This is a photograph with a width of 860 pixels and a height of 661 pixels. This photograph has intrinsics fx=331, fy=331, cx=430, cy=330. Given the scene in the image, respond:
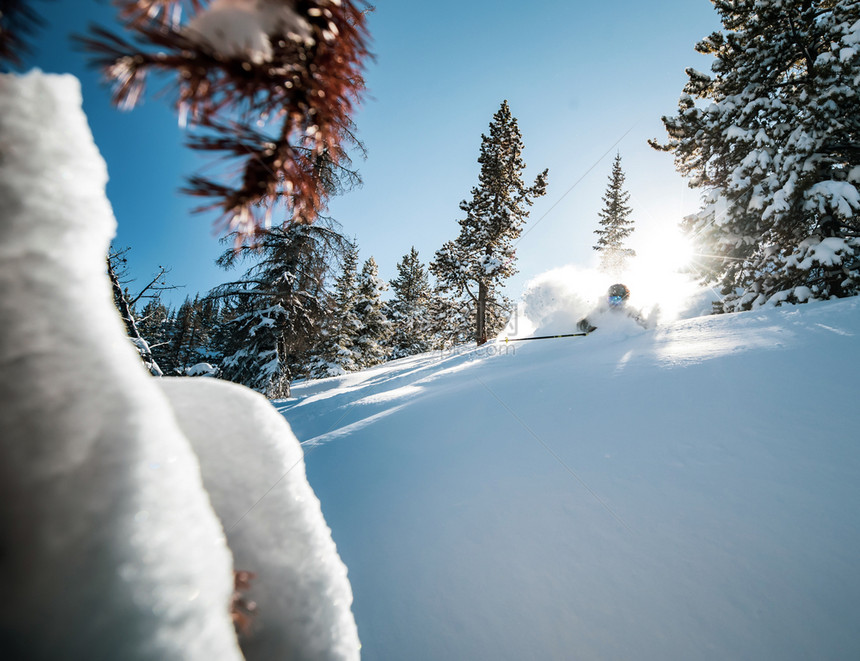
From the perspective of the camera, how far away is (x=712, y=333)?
18.1 ft

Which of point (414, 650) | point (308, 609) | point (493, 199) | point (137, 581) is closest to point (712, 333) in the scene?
point (414, 650)

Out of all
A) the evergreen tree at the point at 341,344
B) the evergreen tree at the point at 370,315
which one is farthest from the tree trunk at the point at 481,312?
the evergreen tree at the point at 370,315

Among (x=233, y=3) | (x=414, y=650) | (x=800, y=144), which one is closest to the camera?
(x=233, y=3)

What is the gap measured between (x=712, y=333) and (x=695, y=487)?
13.6 feet

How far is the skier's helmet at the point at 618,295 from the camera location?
406 inches

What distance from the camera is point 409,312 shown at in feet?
105

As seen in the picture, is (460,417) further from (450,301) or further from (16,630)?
(450,301)

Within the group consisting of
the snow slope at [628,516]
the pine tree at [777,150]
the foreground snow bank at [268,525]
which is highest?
the pine tree at [777,150]

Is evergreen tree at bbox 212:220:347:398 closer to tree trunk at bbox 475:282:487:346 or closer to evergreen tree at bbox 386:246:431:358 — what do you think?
tree trunk at bbox 475:282:487:346

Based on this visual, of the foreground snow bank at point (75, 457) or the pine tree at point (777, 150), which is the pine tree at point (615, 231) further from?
the foreground snow bank at point (75, 457)

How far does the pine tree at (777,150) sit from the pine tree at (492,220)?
771cm

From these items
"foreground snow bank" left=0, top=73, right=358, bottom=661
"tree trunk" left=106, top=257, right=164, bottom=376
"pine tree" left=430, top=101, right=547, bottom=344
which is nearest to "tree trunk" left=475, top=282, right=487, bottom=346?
"pine tree" left=430, top=101, right=547, bottom=344

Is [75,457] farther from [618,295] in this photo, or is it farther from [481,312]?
[481,312]

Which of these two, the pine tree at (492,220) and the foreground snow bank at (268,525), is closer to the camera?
the foreground snow bank at (268,525)
